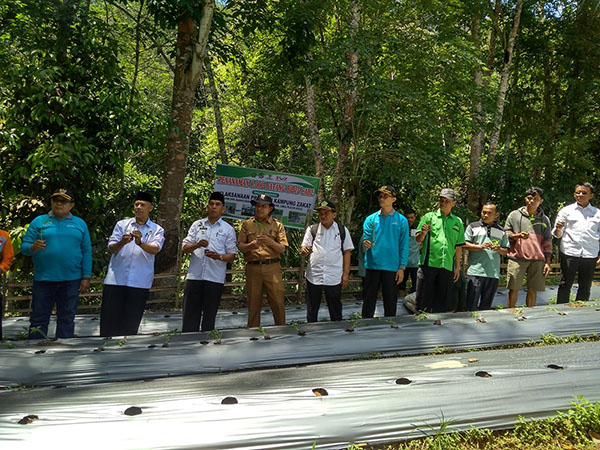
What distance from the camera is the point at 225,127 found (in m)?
11.9

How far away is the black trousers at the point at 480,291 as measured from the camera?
5285mm

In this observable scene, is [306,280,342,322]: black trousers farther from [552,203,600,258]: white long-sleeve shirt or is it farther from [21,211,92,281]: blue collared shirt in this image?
[552,203,600,258]: white long-sleeve shirt

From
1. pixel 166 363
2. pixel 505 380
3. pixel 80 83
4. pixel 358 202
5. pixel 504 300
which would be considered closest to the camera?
pixel 505 380

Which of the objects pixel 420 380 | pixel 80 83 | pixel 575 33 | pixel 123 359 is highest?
pixel 575 33

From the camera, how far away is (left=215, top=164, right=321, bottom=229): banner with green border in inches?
257

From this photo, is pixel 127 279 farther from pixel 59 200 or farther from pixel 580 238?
pixel 580 238

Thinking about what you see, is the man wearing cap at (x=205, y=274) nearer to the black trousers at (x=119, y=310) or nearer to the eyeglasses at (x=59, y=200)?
the black trousers at (x=119, y=310)

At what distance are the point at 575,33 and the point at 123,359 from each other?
41.1 feet

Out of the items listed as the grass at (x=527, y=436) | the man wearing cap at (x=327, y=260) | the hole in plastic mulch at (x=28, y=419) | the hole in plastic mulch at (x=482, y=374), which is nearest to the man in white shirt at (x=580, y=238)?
the man wearing cap at (x=327, y=260)

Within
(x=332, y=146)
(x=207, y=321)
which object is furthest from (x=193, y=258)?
(x=332, y=146)

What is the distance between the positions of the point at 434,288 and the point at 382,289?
61 centimetres

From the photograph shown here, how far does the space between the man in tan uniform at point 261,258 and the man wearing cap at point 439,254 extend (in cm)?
148

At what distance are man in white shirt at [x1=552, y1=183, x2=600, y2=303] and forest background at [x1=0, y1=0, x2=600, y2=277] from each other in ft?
7.76

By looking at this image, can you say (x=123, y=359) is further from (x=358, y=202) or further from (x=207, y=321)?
(x=358, y=202)
